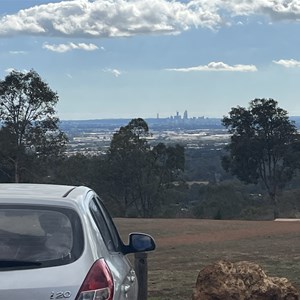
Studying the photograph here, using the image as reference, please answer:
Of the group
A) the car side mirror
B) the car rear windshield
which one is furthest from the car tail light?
the car side mirror

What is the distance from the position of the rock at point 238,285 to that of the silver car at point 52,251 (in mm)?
3323

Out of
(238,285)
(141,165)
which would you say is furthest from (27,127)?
(238,285)

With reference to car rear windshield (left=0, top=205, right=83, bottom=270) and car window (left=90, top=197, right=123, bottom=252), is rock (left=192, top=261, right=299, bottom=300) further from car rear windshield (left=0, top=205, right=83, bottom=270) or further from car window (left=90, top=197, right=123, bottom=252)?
car rear windshield (left=0, top=205, right=83, bottom=270)

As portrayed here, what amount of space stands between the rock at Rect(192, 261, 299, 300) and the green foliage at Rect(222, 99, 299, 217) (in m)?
35.0

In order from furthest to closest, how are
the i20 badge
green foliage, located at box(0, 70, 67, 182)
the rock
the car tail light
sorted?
green foliage, located at box(0, 70, 67, 182) < the rock < the car tail light < the i20 badge

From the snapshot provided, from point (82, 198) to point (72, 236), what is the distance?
553 mm

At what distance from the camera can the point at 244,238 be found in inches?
879

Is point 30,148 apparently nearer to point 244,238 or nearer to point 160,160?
point 160,160

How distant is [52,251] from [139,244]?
1.98 meters

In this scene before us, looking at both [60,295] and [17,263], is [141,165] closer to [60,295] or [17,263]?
[17,263]

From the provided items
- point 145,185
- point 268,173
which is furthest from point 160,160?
point 268,173

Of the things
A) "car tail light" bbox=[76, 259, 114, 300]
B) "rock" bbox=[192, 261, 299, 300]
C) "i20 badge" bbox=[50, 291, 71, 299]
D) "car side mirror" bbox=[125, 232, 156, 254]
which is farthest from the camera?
"rock" bbox=[192, 261, 299, 300]

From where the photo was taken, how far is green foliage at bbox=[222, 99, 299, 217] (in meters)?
42.8

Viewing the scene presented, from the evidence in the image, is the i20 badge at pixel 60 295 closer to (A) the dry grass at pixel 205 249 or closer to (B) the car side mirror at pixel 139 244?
(B) the car side mirror at pixel 139 244
